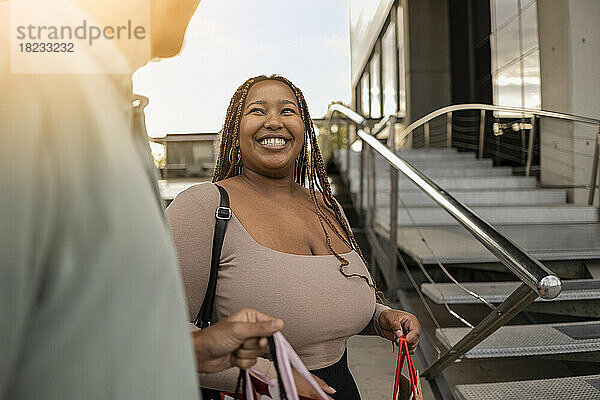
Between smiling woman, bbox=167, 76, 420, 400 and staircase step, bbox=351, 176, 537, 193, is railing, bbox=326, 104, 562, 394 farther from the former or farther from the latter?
staircase step, bbox=351, 176, 537, 193

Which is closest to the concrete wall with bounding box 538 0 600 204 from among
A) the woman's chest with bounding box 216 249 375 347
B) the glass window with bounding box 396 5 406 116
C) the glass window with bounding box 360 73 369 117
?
the woman's chest with bounding box 216 249 375 347

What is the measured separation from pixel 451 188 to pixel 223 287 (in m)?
4.73

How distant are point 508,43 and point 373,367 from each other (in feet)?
20.1

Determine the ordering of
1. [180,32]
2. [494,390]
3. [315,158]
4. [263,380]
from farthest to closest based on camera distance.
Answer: [494,390]
[315,158]
[263,380]
[180,32]

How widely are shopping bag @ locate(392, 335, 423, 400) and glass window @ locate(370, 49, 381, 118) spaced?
50.3 ft

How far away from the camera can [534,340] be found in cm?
268

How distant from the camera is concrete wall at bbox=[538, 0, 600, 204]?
5.24m

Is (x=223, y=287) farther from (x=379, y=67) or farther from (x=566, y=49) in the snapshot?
(x=379, y=67)

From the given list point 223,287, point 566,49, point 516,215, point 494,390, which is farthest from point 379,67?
point 223,287

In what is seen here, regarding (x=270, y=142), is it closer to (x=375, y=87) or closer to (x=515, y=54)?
(x=515, y=54)

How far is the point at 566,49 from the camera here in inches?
215

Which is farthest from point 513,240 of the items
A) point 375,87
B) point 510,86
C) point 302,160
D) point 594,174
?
point 375,87

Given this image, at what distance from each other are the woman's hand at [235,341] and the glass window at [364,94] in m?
17.8

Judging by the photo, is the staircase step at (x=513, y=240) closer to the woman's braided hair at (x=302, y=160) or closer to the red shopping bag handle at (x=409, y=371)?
the woman's braided hair at (x=302, y=160)
